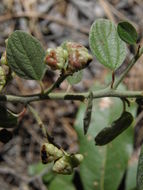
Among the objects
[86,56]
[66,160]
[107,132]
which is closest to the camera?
[86,56]

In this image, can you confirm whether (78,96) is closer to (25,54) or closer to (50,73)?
(25,54)

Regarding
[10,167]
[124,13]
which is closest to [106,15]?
[124,13]

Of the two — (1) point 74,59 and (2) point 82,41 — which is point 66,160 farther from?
(2) point 82,41

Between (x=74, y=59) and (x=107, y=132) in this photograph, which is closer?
(x=74, y=59)

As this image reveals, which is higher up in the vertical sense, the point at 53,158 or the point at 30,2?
the point at 30,2

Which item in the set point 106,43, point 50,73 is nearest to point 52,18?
point 50,73
